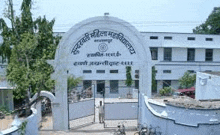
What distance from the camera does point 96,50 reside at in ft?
35.2

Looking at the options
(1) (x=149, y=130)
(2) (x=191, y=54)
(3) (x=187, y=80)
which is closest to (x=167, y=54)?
(2) (x=191, y=54)

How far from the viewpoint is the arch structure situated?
10508 mm

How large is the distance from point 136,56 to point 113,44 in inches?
53.3

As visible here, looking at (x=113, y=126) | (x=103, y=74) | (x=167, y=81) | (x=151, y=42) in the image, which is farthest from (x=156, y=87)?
(x=113, y=126)

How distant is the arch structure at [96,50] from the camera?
34.5 feet

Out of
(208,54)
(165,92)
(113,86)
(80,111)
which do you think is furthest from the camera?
(208,54)

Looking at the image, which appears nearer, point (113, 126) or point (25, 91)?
point (25, 91)

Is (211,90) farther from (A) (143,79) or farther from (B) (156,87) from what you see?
(B) (156,87)

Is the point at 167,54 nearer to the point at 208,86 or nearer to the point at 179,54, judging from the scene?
the point at 179,54

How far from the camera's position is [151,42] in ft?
82.1

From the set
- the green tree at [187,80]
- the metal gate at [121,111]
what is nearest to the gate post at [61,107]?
the metal gate at [121,111]

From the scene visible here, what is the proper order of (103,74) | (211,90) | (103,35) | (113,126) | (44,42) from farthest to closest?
(103,74), (211,90), (44,42), (113,126), (103,35)

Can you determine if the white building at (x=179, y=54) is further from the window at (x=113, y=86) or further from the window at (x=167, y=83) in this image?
the window at (x=113, y=86)

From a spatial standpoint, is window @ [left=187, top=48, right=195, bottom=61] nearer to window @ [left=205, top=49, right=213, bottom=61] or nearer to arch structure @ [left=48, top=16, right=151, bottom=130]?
window @ [left=205, top=49, right=213, bottom=61]
